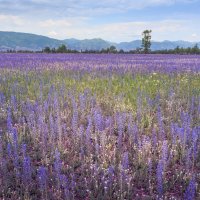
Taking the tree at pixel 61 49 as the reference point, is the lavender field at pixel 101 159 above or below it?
below

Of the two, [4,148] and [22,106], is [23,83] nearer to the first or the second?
[22,106]

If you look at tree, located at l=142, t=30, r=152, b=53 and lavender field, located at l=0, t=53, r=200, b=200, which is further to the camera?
tree, located at l=142, t=30, r=152, b=53

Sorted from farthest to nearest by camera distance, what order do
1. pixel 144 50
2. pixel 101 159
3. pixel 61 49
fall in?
1. pixel 144 50
2. pixel 61 49
3. pixel 101 159

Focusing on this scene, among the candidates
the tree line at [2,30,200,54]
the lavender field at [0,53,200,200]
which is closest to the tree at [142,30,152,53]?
the tree line at [2,30,200,54]

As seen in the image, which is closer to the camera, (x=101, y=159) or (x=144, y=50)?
(x=101, y=159)

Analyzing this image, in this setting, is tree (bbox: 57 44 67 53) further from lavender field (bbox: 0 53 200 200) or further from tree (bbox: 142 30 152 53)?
lavender field (bbox: 0 53 200 200)

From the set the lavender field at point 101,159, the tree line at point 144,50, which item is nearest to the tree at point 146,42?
the tree line at point 144,50

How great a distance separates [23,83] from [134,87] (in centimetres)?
320

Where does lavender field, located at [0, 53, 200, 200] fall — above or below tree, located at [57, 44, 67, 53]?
below

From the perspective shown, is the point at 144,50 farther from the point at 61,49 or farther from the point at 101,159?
the point at 101,159

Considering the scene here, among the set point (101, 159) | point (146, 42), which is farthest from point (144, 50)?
point (101, 159)

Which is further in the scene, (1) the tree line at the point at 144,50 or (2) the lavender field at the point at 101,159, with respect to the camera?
(1) the tree line at the point at 144,50

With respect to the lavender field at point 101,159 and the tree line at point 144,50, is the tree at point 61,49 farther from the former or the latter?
the lavender field at point 101,159

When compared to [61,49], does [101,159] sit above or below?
below
